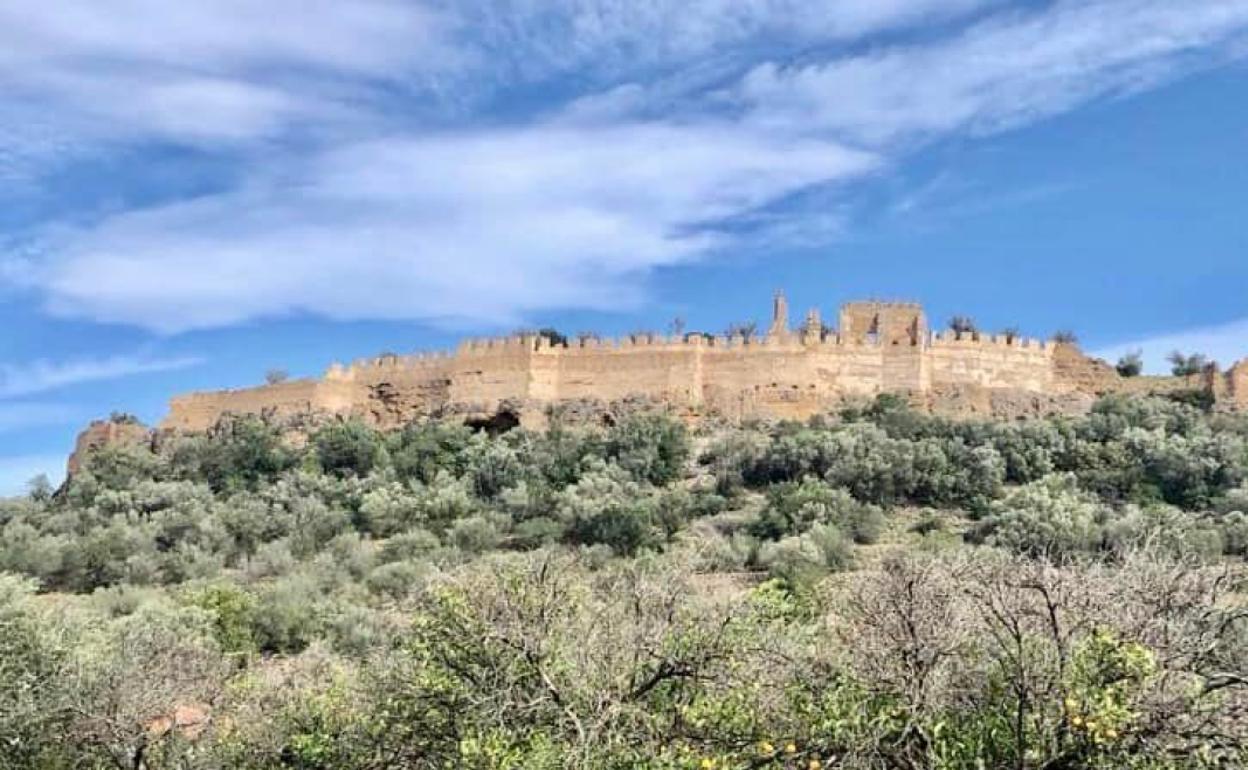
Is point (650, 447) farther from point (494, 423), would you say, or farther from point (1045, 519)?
point (1045, 519)

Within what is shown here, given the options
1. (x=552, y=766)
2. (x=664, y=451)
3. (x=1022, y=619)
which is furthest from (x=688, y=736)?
(x=664, y=451)

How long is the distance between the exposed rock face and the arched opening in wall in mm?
11988

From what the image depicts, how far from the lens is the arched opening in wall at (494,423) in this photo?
40.4m

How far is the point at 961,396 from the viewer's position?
38.6 m

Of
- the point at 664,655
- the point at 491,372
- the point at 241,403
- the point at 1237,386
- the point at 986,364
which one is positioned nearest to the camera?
the point at 664,655

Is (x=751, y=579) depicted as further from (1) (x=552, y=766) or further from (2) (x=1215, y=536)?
(1) (x=552, y=766)

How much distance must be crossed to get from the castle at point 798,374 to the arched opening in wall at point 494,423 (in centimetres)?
7

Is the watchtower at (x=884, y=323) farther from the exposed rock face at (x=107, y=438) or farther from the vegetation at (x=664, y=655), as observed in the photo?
the exposed rock face at (x=107, y=438)

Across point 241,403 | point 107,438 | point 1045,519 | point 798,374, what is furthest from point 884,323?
point 107,438

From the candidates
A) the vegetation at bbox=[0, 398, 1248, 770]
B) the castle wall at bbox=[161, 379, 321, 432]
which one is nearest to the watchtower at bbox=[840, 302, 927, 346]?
the vegetation at bbox=[0, 398, 1248, 770]

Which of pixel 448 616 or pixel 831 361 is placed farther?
pixel 831 361

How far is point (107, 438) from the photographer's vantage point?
4566cm

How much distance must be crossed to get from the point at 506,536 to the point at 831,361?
Answer: 13.0 metres

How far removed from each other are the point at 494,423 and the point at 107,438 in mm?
14576
